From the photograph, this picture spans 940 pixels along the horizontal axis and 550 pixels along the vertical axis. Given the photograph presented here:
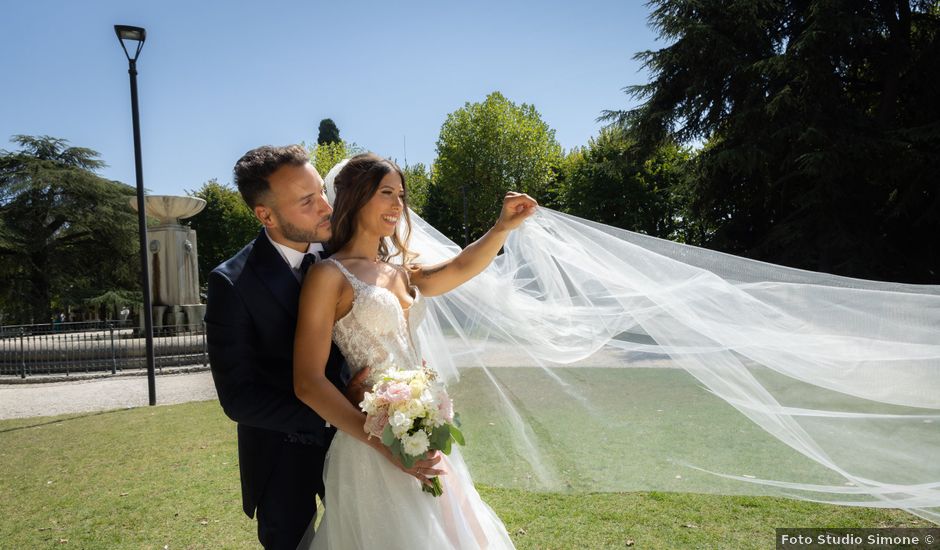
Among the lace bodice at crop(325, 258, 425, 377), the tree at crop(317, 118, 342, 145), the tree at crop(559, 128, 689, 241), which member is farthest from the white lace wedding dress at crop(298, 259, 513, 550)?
the tree at crop(317, 118, 342, 145)

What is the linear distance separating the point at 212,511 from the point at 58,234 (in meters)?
42.1

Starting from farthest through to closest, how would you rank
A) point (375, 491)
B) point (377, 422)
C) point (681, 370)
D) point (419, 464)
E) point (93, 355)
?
point (93, 355) < point (681, 370) < point (375, 491) < point (419, 464) < point (377, 422)

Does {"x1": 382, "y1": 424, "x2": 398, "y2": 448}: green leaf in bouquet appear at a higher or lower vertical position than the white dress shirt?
lower

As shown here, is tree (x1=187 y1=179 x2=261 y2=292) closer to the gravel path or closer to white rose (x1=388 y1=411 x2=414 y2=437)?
the gravel path

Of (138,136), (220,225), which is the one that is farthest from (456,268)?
(220,225)

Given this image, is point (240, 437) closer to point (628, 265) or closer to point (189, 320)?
point (628, 265)

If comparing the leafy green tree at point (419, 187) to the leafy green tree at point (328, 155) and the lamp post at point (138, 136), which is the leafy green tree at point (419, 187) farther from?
the lamp post at point (138, 136)

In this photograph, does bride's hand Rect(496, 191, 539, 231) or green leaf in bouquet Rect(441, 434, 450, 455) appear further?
bride's hand Rect(496, 191, 539, 231)

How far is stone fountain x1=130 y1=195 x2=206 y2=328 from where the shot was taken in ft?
66.3

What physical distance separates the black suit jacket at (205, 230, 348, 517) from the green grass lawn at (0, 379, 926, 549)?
5.03 feet

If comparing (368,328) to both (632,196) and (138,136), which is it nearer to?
(138,136)

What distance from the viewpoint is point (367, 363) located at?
8.68 ft

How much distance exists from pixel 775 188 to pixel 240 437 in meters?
21.8

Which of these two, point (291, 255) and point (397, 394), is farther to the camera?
point (291, 255)
